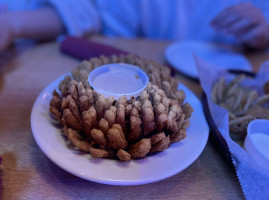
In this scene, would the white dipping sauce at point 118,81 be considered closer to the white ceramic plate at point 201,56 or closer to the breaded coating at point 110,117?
the breaded coating at point 110,117

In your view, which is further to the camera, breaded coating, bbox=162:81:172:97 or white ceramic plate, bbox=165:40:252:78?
white ceramic plate, bbox=165:40:252:78

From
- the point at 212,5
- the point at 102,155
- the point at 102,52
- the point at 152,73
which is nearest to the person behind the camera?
the point at 102,155

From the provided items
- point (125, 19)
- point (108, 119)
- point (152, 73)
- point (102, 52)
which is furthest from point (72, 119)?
point (125, 19)

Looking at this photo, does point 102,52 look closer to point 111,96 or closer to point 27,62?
point 27,62

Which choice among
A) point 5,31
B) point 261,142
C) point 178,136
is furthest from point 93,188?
point 5,31

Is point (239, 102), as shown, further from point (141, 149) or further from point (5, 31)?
point (5, 31)

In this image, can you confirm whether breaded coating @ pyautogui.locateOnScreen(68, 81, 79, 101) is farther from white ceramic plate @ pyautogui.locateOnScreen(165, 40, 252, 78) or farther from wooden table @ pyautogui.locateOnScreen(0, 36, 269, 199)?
white ceramic plate @ pyautogui.locateOnScreen(165, 40, 252, 78)

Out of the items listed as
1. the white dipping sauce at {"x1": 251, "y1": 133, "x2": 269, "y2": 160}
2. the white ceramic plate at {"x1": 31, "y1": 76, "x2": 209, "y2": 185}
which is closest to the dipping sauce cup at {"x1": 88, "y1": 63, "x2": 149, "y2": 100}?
the white ceramic plate at {"x1": 31, "y1": 76, "x2": 209, "y2": 185}
